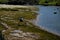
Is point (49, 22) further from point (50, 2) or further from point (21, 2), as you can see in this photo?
point (50, 2)

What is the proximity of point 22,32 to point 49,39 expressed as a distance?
125 inches

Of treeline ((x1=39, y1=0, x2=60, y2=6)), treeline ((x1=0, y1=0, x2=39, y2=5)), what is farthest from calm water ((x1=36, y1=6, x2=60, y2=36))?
treeline ((x1=39, y1=0, x2=60, y2=6))

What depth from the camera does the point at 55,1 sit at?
52656 mm

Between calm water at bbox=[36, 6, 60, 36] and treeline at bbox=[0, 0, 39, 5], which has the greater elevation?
calm water at bbox=[36, 6, 60, 36]

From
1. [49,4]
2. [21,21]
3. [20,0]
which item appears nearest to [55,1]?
[49,4]

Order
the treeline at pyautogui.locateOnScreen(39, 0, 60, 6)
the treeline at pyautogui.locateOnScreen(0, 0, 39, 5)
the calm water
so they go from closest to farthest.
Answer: the calm water → the treeline at pyautogui.locateOnScreen(0, 0, 39, 5) → the treeline at pyautogui.locateOnScreen(39, 0, 60, 6)

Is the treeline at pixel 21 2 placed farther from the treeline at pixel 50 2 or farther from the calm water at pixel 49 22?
the calm water at pixel 49 22

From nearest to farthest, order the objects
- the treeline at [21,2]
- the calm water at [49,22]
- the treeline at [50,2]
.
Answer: the calm water at [49,22] → the treeline at [21,2] → the treeline at [50,2]

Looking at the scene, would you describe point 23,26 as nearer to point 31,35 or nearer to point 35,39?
point 31,35

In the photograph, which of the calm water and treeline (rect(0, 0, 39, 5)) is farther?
treeline (rect(0, 0, 39, 5))

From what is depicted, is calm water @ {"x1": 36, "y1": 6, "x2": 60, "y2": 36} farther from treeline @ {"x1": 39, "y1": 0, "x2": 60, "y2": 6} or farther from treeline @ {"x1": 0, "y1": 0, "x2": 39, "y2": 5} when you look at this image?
treeline @ {"x1": 39, "y1": 0, "x2": 60, "y2": 6}

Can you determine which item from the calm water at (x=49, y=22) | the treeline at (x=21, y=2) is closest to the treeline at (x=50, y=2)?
the treeline at (x=21, y=2)

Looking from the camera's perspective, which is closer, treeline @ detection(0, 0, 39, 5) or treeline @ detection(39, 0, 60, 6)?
treeline @ detection(0, 0, 39, 5)

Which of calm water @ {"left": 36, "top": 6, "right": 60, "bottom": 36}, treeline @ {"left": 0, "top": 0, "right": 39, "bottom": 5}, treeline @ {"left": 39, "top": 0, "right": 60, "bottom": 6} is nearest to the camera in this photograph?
calm water @ {"left": 36, "top": 6, "right": 60, "bottom": 36}
